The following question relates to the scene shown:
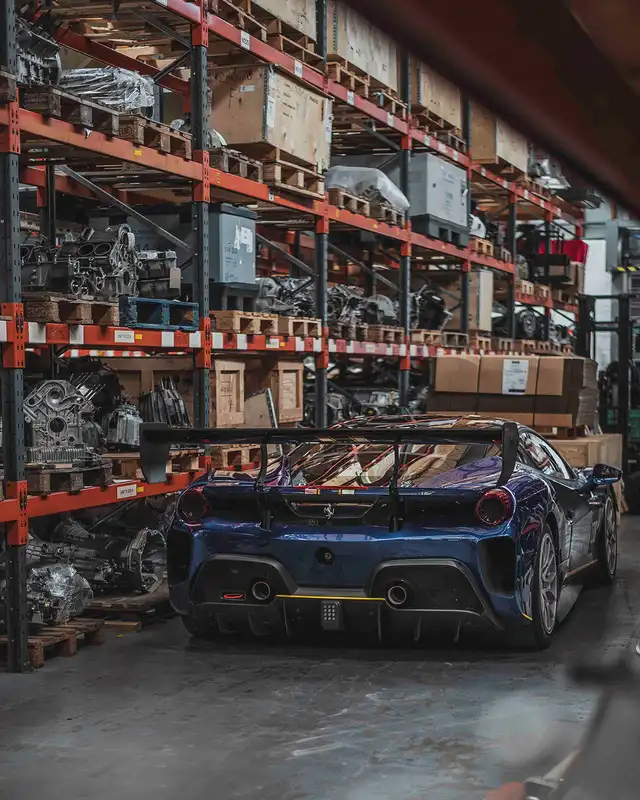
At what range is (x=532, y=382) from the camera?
37.0ft

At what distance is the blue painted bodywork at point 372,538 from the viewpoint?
18.7ft

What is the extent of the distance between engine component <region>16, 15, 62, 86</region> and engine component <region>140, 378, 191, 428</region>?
116 inches

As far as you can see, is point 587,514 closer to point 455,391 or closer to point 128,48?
point 455,391

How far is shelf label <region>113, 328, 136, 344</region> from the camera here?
7.01 metres

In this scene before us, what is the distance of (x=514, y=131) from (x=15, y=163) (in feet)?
18.3

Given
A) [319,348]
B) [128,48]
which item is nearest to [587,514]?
[319,348]

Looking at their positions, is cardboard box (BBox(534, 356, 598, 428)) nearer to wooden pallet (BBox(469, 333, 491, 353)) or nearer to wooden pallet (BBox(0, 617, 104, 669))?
wooden pallet (BBox(469, 333, 491, 353))

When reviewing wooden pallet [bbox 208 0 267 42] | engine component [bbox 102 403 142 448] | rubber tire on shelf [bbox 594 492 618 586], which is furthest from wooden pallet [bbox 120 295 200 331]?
rubber tire on shelf [bbox 594 492 618 586]

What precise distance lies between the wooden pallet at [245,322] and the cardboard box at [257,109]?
1444 mm

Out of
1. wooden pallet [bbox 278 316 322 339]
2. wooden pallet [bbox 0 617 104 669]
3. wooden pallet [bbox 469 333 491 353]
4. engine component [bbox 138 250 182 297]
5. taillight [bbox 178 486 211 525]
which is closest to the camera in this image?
wooden pallet [bbox 0 617 104 669]

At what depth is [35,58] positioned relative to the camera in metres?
6.47

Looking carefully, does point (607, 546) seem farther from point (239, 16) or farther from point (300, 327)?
point (239, 16)

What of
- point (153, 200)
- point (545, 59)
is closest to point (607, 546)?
point (153, 200)

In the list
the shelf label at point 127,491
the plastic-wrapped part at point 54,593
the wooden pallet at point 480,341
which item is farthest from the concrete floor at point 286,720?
the wooden pallet at point 480,341
